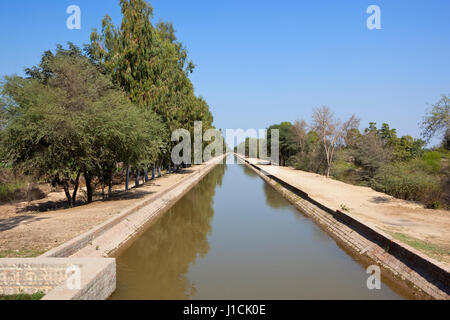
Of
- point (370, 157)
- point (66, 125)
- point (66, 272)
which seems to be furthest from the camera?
point (370, 157)

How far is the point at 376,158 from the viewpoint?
26828 millimetres

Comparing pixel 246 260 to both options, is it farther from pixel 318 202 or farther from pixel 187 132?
pixel 187 132

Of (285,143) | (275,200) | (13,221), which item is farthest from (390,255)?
(285,143)

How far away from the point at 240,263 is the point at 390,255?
410 cm

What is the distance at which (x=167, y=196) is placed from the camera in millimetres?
19938

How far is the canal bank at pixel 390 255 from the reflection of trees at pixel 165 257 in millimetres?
4975

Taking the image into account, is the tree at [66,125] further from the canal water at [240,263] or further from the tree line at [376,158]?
the tree line at [376,158]

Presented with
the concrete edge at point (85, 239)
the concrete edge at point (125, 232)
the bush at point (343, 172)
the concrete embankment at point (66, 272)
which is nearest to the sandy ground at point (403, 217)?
the concrete embankment at point (66, 272)

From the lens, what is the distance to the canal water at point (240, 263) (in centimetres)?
702

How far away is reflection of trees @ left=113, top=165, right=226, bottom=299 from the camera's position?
23.0 ft

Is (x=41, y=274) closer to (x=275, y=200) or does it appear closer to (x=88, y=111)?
(x=88, y=111)

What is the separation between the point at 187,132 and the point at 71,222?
2009 cm
